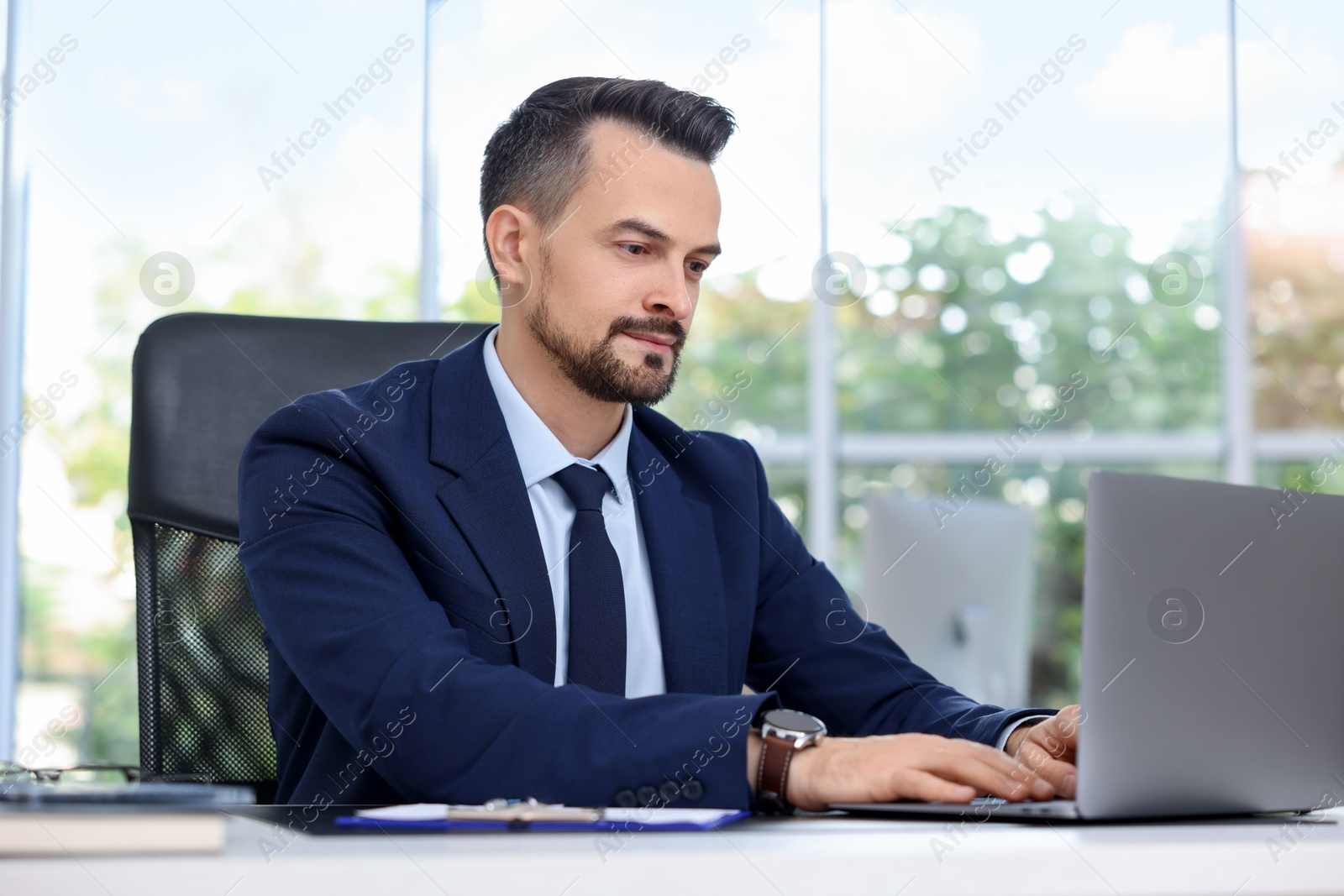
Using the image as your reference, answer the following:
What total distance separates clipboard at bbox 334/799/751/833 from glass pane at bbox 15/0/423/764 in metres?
3.63

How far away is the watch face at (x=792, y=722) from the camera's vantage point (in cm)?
95

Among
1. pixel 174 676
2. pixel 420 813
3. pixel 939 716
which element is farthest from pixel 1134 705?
pixel 174 676

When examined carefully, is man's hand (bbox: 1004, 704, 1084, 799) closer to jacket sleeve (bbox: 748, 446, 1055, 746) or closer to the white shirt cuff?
the white shirt cuff

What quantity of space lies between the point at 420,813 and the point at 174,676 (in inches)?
33.7

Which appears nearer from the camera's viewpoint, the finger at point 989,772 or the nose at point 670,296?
the finger at point 989,772

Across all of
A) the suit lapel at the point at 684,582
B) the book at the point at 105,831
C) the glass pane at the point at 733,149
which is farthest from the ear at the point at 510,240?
the glass pane at the point at 733,149

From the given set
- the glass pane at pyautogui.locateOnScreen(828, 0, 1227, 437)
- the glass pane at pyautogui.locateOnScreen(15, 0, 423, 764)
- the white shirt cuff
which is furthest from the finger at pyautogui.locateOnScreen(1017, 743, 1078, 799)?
the glass pane at pyautogui.locateOnScreen(15, 0, 423, 764)

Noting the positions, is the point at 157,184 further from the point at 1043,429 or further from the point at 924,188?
the point at 1043,429

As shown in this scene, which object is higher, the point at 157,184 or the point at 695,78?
the point at 695,78

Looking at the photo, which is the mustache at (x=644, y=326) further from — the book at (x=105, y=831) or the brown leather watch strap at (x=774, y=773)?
the book at (x=105, y=831)

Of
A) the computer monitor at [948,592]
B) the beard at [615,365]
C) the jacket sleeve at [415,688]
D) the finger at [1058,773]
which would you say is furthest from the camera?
the computer monitor at [948,592]

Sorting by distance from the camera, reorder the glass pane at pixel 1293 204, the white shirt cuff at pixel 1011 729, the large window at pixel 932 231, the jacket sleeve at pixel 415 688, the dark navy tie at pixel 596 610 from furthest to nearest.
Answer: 1. the glass pane at pixel 1293 204
2. the large window at pixel 932 231
3. the dark navy tie at pixel 596 610
4. the white shirt cuff at pixel 1011 729
5. the jacket sleeve at pixel 415 688

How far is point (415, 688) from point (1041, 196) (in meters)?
3.95

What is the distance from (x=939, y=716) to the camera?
1432 millimetres
